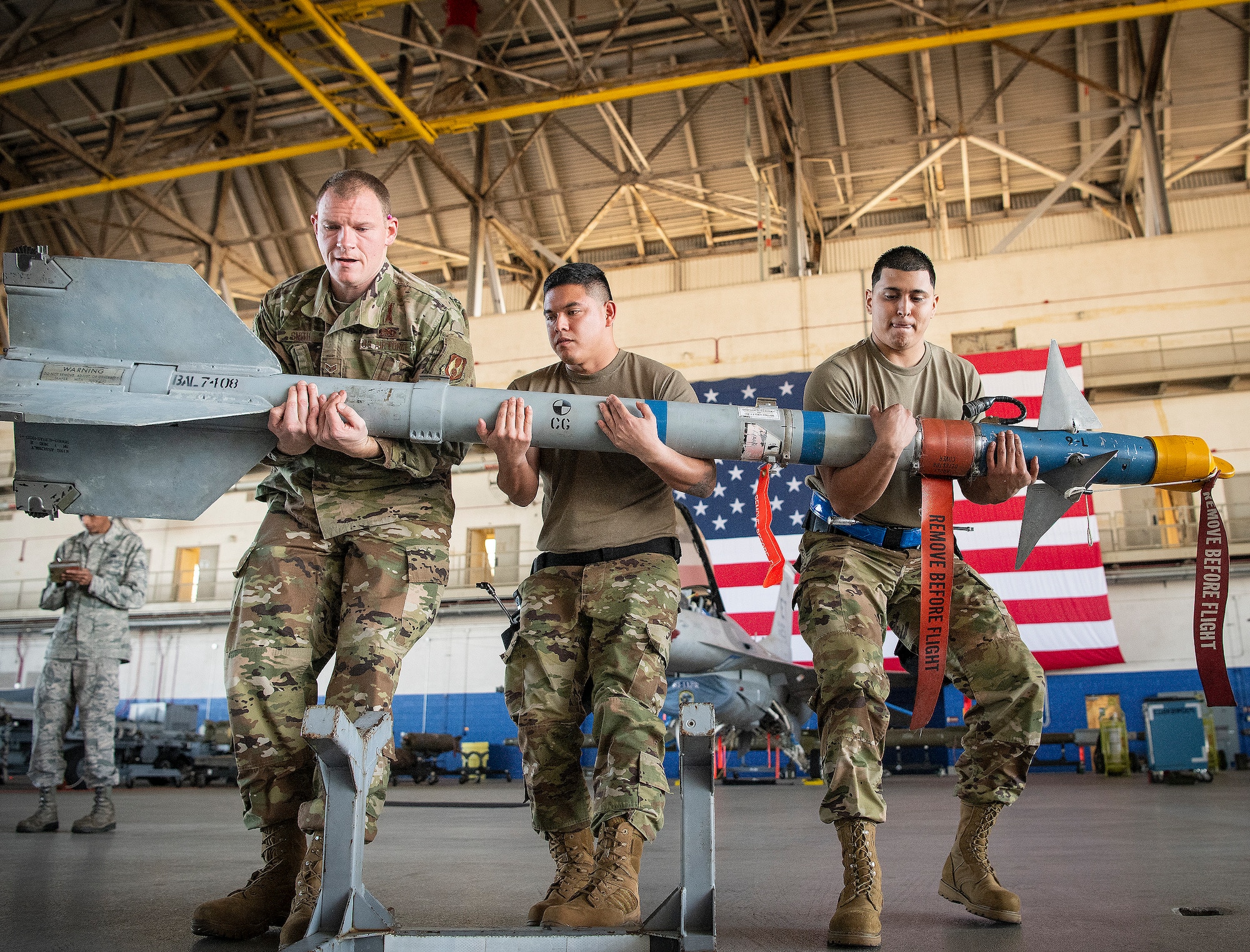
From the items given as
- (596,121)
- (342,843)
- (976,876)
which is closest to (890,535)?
(976,876)

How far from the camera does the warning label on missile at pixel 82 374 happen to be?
2965mm

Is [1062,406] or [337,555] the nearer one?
[337,555]

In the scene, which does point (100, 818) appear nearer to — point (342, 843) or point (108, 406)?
point (108, 406)

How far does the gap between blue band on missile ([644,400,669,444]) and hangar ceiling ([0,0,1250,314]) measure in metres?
11.3

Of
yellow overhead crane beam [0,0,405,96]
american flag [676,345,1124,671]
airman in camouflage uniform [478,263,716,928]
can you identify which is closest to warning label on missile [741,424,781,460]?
airman in camouflage uniform [478,263,716,928]

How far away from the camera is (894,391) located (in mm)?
Answer: 3244

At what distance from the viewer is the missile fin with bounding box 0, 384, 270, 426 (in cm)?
279

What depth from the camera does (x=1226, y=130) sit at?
1769 centimetres

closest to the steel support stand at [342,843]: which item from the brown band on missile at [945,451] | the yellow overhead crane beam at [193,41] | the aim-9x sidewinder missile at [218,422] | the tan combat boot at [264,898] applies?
the tan combat boot at [264,898]

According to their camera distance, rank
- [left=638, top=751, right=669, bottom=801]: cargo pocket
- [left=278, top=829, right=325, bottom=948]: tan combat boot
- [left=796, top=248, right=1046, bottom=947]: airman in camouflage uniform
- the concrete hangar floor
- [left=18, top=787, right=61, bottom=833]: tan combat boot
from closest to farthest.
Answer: [left=278, top=829, right=325, bottom=948]: tan combat boot
the concrete hangar floor
[left=638, top=751, right=669, bottom=801]: cargo pocket
[left=796, top=248, right=1046, bottom=947]: airman in camouflage uniform
[left=18, top=787, right=61, bottom=833]: tan combat boot

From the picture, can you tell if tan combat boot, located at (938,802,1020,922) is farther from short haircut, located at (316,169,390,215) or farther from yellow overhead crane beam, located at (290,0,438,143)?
yellow overhead crane beam, located at (290,0,438,143)

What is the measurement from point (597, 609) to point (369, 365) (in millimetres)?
1128

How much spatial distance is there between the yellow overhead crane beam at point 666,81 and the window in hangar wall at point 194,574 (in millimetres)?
8968

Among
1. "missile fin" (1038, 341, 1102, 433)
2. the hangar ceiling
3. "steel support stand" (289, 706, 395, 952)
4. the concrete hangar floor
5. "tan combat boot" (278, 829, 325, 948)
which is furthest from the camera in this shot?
the hangar ceiling
